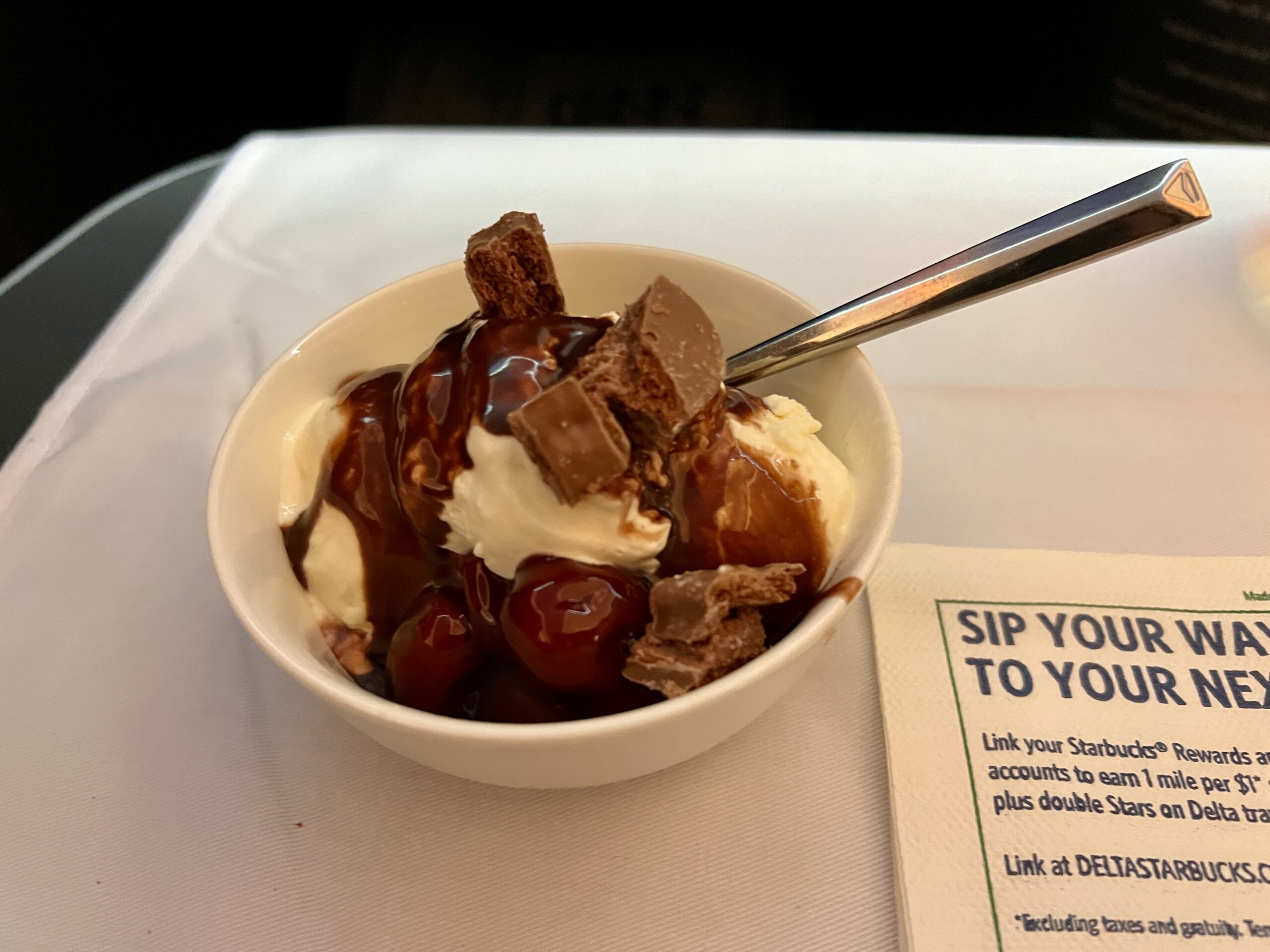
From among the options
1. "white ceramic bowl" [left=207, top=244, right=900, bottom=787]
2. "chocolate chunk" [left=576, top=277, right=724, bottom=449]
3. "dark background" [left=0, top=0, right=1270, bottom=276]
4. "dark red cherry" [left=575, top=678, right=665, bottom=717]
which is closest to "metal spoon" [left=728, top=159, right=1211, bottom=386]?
"white ceramic bowl" [left=207, top=244, right=900, bottom=787]

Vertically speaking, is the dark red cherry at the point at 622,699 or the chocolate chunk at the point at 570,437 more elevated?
the chocolate chunk at the point at 570,437

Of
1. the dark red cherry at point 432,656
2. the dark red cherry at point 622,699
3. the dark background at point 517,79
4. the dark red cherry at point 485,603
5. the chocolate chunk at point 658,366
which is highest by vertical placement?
the dark background at point 517,79

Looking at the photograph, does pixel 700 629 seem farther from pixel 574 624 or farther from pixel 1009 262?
pixel 1009 262

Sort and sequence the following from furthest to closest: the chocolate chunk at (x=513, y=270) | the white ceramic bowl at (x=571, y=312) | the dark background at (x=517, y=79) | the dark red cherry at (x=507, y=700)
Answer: the dark background at (x=517, y=79) → the chocolate chunk at (x=513, y=270) → the dark red cherry at (x=507, y=700) → the white ceramic bowl at (x=571, y=312)

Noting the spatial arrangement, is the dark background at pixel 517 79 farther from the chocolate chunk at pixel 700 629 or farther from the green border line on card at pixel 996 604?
the chocolate chunk at pixel 700 629

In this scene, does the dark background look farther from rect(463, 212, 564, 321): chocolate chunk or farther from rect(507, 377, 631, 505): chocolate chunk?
rect(507, 377, 631, 505): chocolate chunk

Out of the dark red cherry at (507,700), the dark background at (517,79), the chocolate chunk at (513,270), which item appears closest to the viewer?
the dark red cherry at (507,700)

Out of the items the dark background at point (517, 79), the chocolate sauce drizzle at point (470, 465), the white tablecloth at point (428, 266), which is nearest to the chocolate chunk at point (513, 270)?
the chocolate sauce drizzle at point (470, 465)
